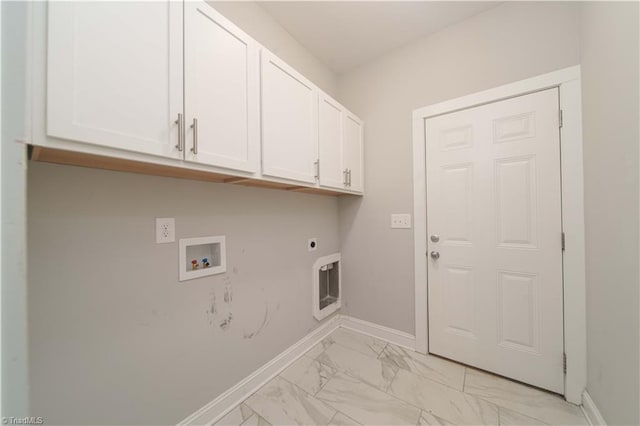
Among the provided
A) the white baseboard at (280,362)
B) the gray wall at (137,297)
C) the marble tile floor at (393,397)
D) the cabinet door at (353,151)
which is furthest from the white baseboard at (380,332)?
the cabinet door at (353,151)

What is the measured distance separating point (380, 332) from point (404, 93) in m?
2.25

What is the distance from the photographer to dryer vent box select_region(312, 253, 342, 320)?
214 centimetres

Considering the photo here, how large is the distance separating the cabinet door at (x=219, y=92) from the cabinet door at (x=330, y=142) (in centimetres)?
60

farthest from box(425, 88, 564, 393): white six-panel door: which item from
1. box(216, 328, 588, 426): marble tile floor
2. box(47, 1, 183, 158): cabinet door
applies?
box(47, 1, 183, 158): cabinet door

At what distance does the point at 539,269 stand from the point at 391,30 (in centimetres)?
216

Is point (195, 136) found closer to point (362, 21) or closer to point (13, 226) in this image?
point (13, 226)

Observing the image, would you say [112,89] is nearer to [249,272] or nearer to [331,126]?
[249,272]

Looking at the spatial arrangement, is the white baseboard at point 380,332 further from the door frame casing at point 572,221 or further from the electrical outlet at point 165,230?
the electrical outlet at point 165,230

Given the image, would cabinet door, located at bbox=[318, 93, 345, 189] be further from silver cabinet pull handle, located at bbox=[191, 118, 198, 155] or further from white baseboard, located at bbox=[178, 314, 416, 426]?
white baseboard, located at bbox=[178, 314, 416, 426]

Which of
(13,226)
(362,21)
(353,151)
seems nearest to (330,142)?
(353,151)

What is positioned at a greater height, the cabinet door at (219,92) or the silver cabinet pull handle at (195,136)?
the cabinet door at (219,92)

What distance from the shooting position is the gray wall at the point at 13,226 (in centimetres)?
48

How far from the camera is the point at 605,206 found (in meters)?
1.19

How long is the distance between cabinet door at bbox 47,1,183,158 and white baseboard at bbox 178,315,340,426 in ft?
4.63
